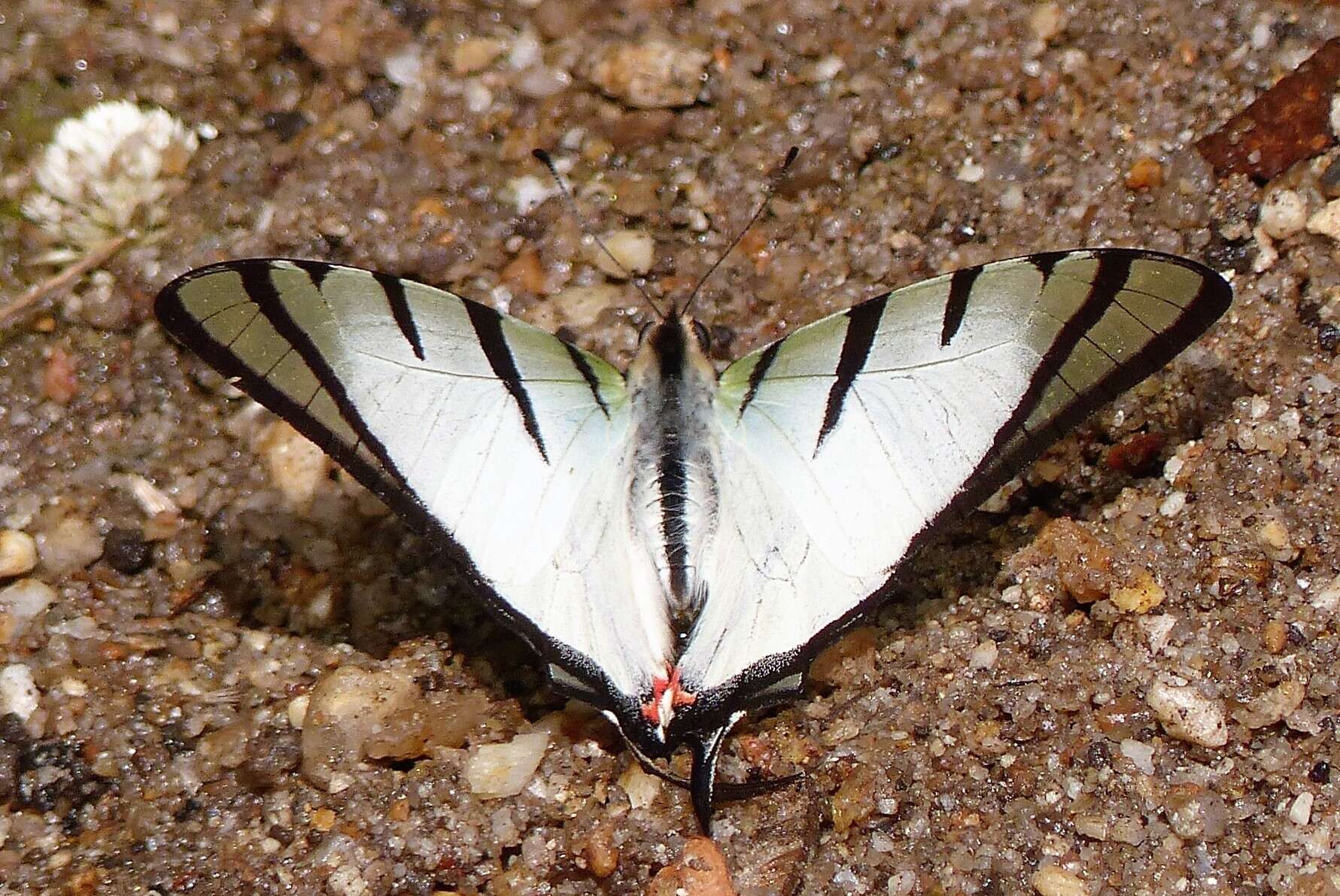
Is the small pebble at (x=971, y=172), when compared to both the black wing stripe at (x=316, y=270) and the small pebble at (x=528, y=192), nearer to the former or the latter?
the small pebble at (x=528, y=192)

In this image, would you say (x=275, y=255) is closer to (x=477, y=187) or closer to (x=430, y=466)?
(x=477, y=187)

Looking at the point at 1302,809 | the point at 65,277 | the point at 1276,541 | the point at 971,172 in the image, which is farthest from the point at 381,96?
→ the point at 1302,809

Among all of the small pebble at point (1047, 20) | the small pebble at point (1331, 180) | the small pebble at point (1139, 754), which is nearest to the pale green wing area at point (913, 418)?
the small pebble at point (1139, 754)

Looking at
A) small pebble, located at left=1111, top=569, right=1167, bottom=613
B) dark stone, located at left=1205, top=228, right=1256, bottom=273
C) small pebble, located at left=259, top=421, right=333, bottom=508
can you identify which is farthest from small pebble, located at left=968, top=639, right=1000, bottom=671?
small pebble, located at left=259, top=421, right=333, bottom=508

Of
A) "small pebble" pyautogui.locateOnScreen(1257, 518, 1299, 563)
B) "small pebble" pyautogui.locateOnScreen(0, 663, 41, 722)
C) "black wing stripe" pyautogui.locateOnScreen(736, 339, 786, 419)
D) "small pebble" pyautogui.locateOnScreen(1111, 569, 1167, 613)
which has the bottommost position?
"small pebble" pyautogui.locateOnScreen(0, 663, 41, 722)

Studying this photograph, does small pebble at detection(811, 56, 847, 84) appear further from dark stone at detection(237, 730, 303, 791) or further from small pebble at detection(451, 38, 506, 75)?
dark stone at detection(237, 730, 303, 791)

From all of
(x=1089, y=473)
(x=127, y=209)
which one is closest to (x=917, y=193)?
(x=1089, y=473)
